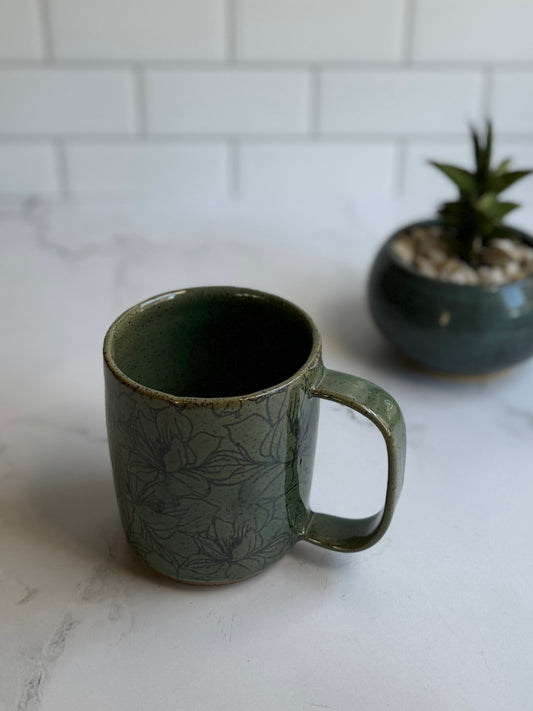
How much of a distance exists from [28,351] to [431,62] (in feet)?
1.87

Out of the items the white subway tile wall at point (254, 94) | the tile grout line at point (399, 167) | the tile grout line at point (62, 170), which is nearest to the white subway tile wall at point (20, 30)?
the white subway tile wall at point (254, 94)

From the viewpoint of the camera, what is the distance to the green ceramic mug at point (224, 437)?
38 cm

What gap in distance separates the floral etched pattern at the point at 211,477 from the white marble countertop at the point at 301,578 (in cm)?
4

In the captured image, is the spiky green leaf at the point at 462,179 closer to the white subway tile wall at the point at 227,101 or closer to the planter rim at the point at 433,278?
the planter rim at the point at 433,278

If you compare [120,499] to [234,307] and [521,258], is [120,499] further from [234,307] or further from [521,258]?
[521,258]

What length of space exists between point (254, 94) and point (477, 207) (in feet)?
1.30

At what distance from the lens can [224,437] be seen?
0.38 metres

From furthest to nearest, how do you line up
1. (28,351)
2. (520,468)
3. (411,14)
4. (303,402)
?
(411,14), (28,351), (520,468), (303,402)

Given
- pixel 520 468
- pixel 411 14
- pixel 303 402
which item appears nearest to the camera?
pixel 303 402

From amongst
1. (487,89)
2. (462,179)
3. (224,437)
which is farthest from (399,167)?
(224,437)

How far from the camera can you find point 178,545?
0.41m

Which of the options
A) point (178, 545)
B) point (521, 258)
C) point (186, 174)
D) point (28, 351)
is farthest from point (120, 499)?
point (186, 174)

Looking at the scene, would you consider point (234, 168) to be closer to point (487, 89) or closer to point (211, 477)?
point (487, 89)

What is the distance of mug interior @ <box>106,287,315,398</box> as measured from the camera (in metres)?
0.46
